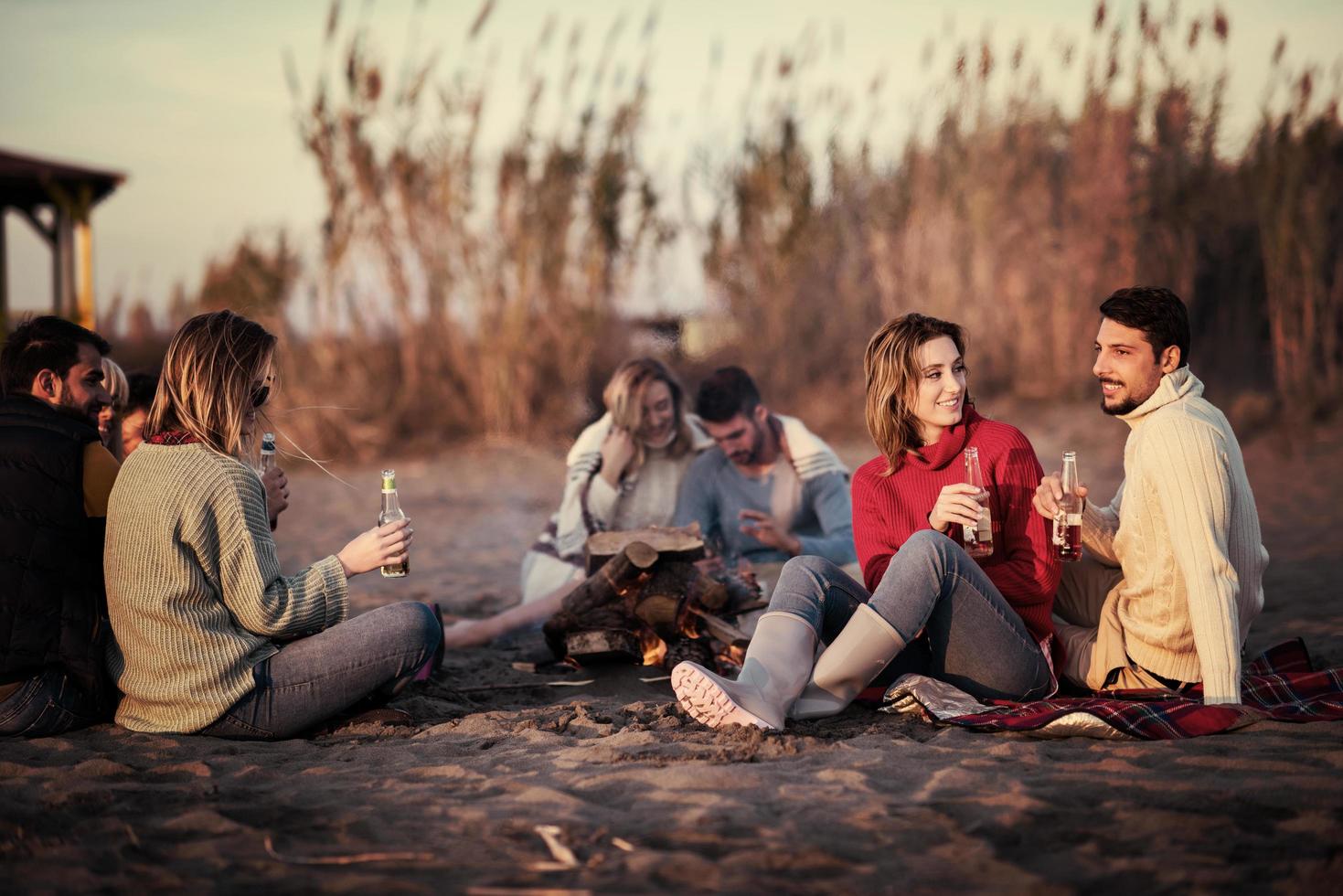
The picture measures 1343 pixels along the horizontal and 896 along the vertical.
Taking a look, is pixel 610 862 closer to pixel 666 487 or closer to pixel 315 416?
pixel 666 487

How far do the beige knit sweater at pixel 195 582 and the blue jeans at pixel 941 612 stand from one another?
1406mm

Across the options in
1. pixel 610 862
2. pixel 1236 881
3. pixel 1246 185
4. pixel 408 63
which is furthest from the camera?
pixel 408 63

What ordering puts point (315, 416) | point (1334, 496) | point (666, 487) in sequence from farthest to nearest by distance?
point (315, 416) < point (1334, 496) < point (666, 487)

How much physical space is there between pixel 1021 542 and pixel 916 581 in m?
0.44

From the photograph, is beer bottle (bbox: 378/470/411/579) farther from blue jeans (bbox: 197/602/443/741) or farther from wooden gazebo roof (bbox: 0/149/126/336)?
wooden gazebo roof (bbox: 0/149/126/336)

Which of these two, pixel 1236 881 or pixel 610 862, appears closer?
pixel 1236 881

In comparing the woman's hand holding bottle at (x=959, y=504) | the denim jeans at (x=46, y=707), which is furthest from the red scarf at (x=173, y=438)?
the woman's hand holding bottle at (x=959, y=504)

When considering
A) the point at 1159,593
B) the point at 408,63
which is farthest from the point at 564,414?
the point at 1159,593

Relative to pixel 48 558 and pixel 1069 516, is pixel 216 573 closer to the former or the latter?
pixel 48 558

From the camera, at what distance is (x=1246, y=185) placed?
8.96 meters

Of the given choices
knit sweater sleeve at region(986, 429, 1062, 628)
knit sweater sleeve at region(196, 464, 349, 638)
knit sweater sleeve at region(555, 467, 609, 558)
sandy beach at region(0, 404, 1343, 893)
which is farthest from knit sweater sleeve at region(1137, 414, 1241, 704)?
knit sweater sleeve at region(555, 467, 609, 558)

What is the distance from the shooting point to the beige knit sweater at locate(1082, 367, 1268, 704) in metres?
3.31

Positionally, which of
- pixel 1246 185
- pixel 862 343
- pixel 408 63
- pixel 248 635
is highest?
pixel 408 63

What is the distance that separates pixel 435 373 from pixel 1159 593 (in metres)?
8.10
